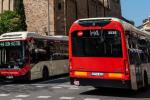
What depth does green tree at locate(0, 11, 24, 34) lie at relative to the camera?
51125 millimetres

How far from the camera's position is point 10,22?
171 ft

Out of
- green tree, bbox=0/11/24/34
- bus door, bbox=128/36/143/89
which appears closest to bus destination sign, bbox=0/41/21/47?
bus door, bbox=128/36/143/89

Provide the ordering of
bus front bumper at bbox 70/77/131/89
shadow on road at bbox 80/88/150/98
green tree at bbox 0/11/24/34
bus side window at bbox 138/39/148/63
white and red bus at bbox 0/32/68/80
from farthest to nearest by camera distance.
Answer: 1. green tree at bbox 0/11/24/34
2. white and red bus at bbox 0/32/68/80
3. bus side window at bbox 138/39/148/63
4. shadow on road at bbox 80/88/150/98
5. bus front bumper at bbox 70/77/131/89

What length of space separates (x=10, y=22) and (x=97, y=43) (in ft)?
123

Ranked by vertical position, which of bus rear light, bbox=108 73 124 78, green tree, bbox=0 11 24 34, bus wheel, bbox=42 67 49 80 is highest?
green tree, bbox=0 11 24 34

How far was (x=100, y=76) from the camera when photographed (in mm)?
15453

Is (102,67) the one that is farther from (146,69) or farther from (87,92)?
(146,69)

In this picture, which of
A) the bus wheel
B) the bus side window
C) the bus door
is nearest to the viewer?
the bus door

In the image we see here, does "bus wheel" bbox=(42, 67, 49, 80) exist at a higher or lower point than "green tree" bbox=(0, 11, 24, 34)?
lower

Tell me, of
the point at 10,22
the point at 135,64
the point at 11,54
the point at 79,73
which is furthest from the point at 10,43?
the point at 10,22

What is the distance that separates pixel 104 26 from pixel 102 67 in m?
1.46

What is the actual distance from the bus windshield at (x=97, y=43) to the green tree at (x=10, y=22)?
1409 inches

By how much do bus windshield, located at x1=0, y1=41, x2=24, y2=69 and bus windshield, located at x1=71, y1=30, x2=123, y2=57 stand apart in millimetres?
6969

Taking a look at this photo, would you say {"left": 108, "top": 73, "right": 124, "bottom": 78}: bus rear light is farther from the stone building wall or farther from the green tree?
the stone building wall
